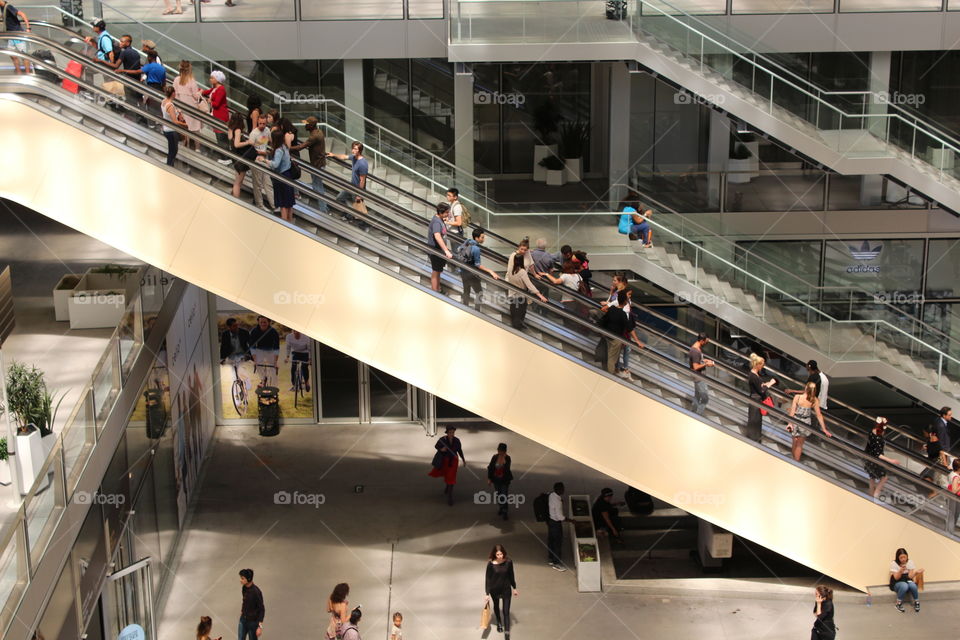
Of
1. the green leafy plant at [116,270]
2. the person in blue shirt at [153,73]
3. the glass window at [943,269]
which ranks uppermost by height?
the person in blue shirt at [153,73]

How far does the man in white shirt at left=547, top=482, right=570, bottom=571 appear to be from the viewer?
18688mm

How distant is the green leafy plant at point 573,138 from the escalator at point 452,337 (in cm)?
621

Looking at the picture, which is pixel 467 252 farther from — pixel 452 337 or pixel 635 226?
pixel 635 226

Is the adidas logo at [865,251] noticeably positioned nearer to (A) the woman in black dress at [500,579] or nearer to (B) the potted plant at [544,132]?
(B) the potted plant at [544,132]

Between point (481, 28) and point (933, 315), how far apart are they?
34.6ft

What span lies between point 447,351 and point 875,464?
6204 millimetres

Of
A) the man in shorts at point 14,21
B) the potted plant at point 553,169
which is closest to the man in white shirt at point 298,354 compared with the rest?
the potted plant at point 553,169

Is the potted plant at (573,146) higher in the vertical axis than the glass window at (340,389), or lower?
higher

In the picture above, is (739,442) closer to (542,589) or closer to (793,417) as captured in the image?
(793,417)

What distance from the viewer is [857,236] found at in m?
24.0

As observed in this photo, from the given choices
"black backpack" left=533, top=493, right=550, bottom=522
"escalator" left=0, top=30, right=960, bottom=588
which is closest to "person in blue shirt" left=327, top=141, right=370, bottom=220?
"escalator" left=0, top=30, right=960, bottom=588

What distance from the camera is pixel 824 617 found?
51.8 ft

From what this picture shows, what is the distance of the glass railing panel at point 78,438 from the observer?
1300cm

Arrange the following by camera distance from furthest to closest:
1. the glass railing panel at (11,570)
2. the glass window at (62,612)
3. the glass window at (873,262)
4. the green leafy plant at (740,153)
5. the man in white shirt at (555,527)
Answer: the glass window at (873,262), the green leafy plant at (740,153), the man in white shirt at (555,527), the glass window at (62,612), the glass railing panel at (11,570)
